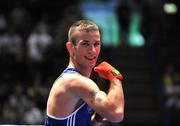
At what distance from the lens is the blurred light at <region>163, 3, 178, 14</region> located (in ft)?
42.1

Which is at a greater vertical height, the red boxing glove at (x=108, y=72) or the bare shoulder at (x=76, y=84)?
the red boxing glove at (x=108, y=72)

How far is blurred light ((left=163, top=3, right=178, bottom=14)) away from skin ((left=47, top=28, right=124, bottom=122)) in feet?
30.3

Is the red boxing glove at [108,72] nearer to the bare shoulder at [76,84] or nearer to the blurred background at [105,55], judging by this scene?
the bare shoulder at [76,84]

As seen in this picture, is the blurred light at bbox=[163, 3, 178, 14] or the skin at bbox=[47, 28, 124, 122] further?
the blurred light at bbox=[163, 3, 178, 14]

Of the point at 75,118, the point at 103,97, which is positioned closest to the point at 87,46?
the point at 103,97

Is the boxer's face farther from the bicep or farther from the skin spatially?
the bicep

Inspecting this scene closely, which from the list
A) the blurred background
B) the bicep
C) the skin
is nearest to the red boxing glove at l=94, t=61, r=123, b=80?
the skin

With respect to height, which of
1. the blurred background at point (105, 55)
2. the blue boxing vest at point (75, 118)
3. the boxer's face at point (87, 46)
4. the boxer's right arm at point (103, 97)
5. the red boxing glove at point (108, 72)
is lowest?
the blurred background at point (105, 55)

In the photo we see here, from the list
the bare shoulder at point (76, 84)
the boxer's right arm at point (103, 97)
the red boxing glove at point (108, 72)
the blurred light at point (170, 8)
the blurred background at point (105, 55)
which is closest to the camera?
the boxer's right arm at point (103, 97)

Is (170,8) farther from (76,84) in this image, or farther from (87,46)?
(76,84)

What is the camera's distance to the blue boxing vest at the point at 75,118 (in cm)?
368

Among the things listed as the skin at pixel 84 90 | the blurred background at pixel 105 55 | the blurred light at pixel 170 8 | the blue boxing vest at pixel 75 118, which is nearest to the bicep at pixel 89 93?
the skin at pixel 84 90

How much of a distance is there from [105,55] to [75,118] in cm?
799

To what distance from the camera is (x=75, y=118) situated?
370 cm
